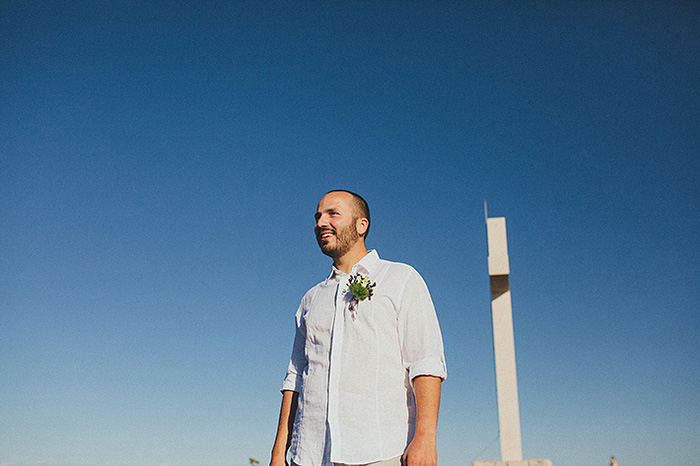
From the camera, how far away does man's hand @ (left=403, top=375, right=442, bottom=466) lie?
7.37ft

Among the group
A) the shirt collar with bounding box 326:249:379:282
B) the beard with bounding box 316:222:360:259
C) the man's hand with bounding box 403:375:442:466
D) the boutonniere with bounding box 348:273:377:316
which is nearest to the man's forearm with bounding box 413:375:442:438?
the man's hand with bounding box 403:375:442:466

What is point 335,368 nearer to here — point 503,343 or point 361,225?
point 361,225

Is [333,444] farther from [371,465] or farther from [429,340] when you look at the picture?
[429,340]

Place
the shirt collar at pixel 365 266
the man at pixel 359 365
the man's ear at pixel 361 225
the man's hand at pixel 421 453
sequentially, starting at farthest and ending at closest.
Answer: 1. the man's ear at pixel 361 225
2. the shirt collar at pixel 365 266
3. the man at pixel 359 365
4. the man's hand at pixel 421 453

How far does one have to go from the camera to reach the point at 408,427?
2.44 meters

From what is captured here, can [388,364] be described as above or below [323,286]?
below

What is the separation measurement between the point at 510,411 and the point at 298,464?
125 cm

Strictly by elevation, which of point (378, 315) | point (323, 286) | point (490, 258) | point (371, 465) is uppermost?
point (490, 258)

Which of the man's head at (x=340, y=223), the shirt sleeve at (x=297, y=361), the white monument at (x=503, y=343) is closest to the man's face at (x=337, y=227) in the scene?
the man's head at (x=340, y=223)

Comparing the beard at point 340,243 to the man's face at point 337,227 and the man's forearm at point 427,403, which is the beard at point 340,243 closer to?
the man's face at point 337,227

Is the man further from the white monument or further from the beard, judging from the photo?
the white monument

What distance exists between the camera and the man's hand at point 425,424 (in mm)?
2246

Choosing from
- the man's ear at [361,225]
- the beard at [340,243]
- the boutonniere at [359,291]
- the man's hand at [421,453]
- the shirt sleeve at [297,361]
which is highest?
the man's ear at [361,225]

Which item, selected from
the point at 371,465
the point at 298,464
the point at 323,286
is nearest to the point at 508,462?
the point at 371,465
